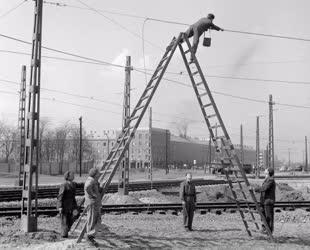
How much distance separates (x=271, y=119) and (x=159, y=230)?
36.8m

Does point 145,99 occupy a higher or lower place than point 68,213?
higher

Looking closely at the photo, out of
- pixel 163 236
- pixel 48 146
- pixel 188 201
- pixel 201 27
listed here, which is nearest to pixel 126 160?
pixel 188 201

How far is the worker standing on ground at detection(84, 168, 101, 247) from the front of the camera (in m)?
10.3

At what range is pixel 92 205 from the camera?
34.1ft

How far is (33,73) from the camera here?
12.0 m

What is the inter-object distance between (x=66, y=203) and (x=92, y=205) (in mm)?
1220

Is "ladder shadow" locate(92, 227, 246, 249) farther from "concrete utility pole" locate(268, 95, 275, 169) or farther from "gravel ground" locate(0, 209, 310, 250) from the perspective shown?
"concrete utility pole" locate(268, 95, 275, 169)

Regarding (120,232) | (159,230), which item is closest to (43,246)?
(120,232)

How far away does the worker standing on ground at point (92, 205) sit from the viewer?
10281mm

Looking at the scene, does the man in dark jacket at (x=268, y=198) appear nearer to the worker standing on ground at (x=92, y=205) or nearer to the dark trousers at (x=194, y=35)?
the dark trousers at (x=194, y=35)

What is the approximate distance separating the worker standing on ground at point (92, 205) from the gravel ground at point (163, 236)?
10.6 inches

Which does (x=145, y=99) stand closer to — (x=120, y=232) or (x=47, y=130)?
(x=120, y=232)

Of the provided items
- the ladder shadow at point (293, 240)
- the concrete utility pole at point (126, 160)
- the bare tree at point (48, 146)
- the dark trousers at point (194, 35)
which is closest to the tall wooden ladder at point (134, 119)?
the dark trousers at point (194, 35)

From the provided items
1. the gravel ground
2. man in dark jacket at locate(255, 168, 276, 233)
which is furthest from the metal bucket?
the gravel ground
